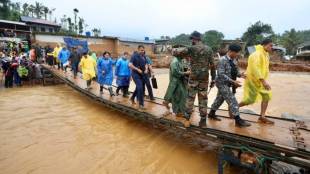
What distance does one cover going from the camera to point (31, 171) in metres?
5.14

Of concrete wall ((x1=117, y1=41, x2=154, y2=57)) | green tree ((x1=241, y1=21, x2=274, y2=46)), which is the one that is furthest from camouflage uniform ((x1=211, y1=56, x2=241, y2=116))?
green tree ((x1=241, y1=21, x2=274, y2=46))

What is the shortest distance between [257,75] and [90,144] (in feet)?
13.4

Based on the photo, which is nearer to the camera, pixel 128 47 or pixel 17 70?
pixel 17 70

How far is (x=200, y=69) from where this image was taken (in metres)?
4.99

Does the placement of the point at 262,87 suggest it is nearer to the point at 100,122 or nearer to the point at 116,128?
the point at 116,128

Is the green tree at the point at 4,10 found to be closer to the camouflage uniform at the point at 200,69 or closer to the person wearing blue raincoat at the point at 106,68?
the person wearing blue raincoat at the point at 106,68

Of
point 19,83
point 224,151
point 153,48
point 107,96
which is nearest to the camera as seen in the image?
point 224,151

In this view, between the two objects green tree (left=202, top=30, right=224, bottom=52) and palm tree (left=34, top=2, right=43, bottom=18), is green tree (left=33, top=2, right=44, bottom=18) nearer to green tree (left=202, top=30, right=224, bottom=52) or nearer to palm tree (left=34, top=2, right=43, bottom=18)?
palm tree (left=34, top=2, right=43, bottom=18)

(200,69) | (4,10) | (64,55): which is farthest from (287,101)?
(4,10)

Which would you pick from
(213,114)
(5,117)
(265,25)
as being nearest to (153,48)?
(265,25)

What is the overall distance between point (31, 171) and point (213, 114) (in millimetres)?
3761

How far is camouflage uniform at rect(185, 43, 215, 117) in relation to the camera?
495 cm

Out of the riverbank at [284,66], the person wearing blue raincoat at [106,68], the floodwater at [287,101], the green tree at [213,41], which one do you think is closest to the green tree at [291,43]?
the green tree at [213,41]

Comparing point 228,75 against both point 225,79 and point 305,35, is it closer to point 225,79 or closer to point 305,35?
point 225,79
